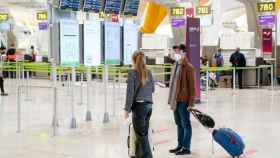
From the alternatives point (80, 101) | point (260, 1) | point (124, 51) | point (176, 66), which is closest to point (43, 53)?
point (260, 1)

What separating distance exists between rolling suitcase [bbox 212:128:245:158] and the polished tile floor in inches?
11.5

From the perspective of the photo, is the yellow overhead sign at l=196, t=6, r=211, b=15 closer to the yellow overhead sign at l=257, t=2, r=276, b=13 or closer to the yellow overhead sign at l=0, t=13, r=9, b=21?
the yellow overhead sign at l=257, t=2, r=276, b=13

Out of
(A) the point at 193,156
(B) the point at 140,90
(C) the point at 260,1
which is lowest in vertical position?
(A) the point at 193,156

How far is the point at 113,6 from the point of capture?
10.5m

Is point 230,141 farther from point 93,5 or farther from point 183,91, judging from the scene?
point 93,5

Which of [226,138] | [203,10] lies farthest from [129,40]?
[203,10]

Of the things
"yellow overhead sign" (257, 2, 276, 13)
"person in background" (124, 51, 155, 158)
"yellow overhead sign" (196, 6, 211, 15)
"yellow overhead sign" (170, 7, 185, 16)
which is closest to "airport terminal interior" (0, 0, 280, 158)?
"person in background" (124, 51, 155, 158)

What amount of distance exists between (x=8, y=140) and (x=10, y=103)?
20.3 feet

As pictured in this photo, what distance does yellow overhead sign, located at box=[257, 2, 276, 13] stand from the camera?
2222 centimetres

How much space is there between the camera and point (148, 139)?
265 inches

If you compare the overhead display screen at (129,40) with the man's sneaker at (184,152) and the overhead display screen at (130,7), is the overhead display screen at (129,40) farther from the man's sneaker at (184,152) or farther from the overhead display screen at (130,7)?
the man's sneaker at (184,152)

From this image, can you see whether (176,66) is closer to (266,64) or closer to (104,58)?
(104,58)

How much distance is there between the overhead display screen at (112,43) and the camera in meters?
10.2

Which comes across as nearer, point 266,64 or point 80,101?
point 80,101
